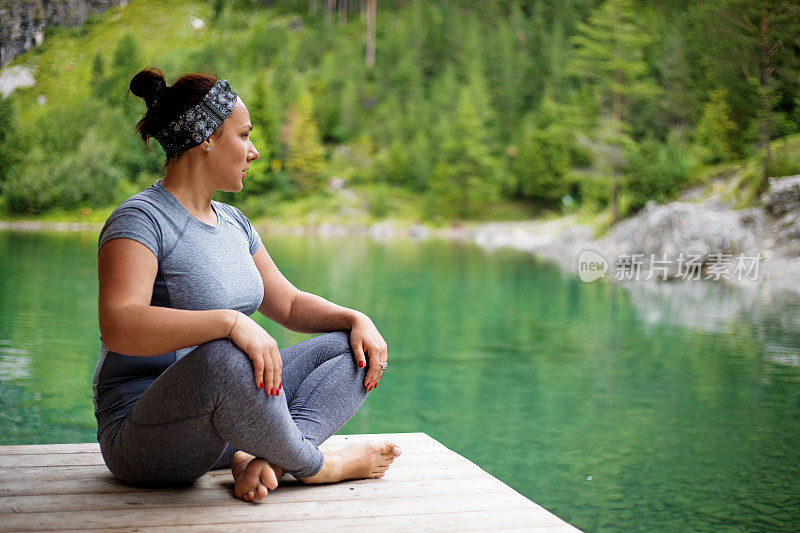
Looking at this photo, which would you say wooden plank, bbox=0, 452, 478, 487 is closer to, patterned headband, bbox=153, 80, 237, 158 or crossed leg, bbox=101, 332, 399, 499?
crossed leg, bbox=101, 332, 399, 499

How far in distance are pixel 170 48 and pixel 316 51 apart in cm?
1237

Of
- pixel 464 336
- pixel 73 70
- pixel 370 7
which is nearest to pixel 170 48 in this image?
pixel 73 70

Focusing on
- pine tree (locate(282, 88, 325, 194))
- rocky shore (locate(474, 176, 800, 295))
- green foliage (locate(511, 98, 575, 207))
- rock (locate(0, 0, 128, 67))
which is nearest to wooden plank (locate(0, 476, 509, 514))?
rock (locate(0, 0, 128, 67))

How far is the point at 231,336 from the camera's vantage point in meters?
0.88

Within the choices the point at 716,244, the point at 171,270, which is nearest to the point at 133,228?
the point at 171,270

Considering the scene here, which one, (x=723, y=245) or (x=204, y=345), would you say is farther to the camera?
(x=723, y=245)

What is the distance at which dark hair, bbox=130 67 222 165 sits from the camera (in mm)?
1011

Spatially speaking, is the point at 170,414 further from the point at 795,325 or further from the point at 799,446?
the point at 795,325

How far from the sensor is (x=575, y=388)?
3045 mm

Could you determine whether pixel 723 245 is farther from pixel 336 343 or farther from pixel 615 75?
pixel 336 343

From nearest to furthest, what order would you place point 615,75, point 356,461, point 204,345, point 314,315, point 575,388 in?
1. point 204,345
2. point 356,461
3. point 314,315
4. point 575,388
5. point 615,75

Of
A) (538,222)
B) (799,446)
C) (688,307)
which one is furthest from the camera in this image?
(538,222)

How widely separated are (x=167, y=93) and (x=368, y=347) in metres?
0.47

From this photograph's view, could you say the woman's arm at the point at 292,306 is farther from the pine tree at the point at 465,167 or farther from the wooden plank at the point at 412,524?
the pine tree at the point at 465,167
